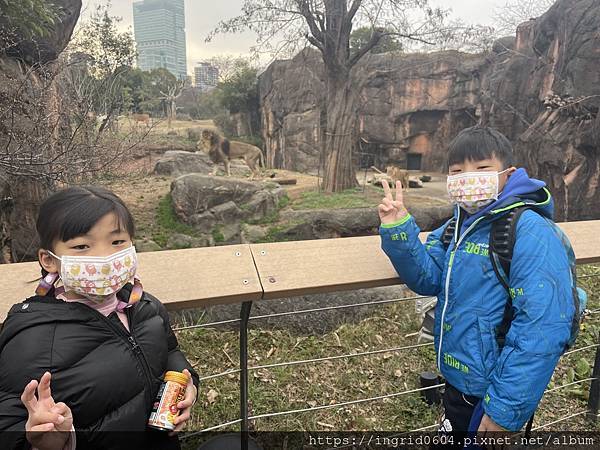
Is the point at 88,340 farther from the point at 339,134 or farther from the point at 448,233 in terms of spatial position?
the point at 339,134

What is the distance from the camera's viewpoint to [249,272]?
1.33 meters

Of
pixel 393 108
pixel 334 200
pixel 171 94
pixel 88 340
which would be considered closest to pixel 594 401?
pixel 88 340

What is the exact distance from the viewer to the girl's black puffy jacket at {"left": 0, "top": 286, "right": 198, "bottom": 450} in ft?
3.10

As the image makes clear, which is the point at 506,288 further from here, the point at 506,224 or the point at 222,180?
the point at 222,180

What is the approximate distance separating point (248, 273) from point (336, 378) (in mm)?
1674

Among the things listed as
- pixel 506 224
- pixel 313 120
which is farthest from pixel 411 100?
pixel 506 224

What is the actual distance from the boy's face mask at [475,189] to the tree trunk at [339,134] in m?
10.2

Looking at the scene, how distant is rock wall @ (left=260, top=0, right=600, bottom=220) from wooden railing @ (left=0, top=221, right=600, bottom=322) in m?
8.12

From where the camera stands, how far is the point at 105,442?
3.40 ft

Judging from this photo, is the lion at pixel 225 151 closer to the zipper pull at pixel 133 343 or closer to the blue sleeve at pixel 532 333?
the zipper pull at pixel 133 343

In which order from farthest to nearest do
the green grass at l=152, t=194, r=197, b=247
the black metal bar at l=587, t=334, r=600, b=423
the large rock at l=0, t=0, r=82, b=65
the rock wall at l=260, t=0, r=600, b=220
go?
the rock wall at l=260, t=0, r=600, b=220 < the green grass at l=152, t=194, r=197, b=247 < the large rock at l=0, t=0, r=82, b=65 < the black metal bar at l=587, t=334, r=600, b=423

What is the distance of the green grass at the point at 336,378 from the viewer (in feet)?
7.56

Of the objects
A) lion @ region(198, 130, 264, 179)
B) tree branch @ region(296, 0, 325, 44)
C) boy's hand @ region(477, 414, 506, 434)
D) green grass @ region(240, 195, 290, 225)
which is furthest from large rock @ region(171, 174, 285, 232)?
boy's hand @ region(477, 414, 506, 434)

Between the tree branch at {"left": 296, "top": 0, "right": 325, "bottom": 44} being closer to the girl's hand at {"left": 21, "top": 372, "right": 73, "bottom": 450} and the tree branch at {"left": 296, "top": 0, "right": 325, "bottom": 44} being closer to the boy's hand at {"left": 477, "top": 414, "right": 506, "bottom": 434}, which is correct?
the boy's hand at {"left": 477, "top": 414, "right": 506, "bottom": 434}
